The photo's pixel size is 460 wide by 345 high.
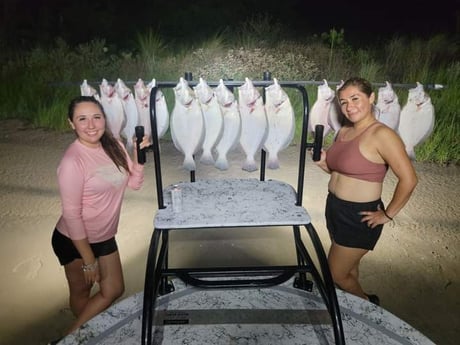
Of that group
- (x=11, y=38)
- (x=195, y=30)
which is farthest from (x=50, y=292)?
(x=195, y=30)

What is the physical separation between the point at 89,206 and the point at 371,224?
1558mm

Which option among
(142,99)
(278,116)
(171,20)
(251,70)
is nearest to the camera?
(278,116)

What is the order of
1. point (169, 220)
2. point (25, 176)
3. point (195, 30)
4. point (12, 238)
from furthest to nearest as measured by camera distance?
point (195, 30) → point (25, 176) → point (12, 238) → point (169, 220)

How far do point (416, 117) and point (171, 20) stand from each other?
58.2 ft

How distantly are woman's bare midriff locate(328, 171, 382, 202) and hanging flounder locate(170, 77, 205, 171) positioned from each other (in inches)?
34.0

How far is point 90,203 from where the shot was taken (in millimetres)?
2047

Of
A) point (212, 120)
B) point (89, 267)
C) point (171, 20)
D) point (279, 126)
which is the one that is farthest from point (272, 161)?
point (171, 20)

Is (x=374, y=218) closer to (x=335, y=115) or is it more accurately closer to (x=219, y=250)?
(x=335, y=115)

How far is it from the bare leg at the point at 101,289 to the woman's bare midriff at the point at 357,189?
1.37 metres

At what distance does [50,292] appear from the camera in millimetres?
2939

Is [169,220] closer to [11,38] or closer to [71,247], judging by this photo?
[71,247]

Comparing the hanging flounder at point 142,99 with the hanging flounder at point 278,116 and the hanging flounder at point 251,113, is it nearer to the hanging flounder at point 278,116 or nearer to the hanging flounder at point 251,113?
the hanging flounder at point 251,113

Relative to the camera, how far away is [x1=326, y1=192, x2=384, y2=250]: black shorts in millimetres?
2285

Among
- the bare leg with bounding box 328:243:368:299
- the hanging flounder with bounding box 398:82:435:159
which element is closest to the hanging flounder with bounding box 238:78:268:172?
the bare leg with bounding box 328:243:368:299
